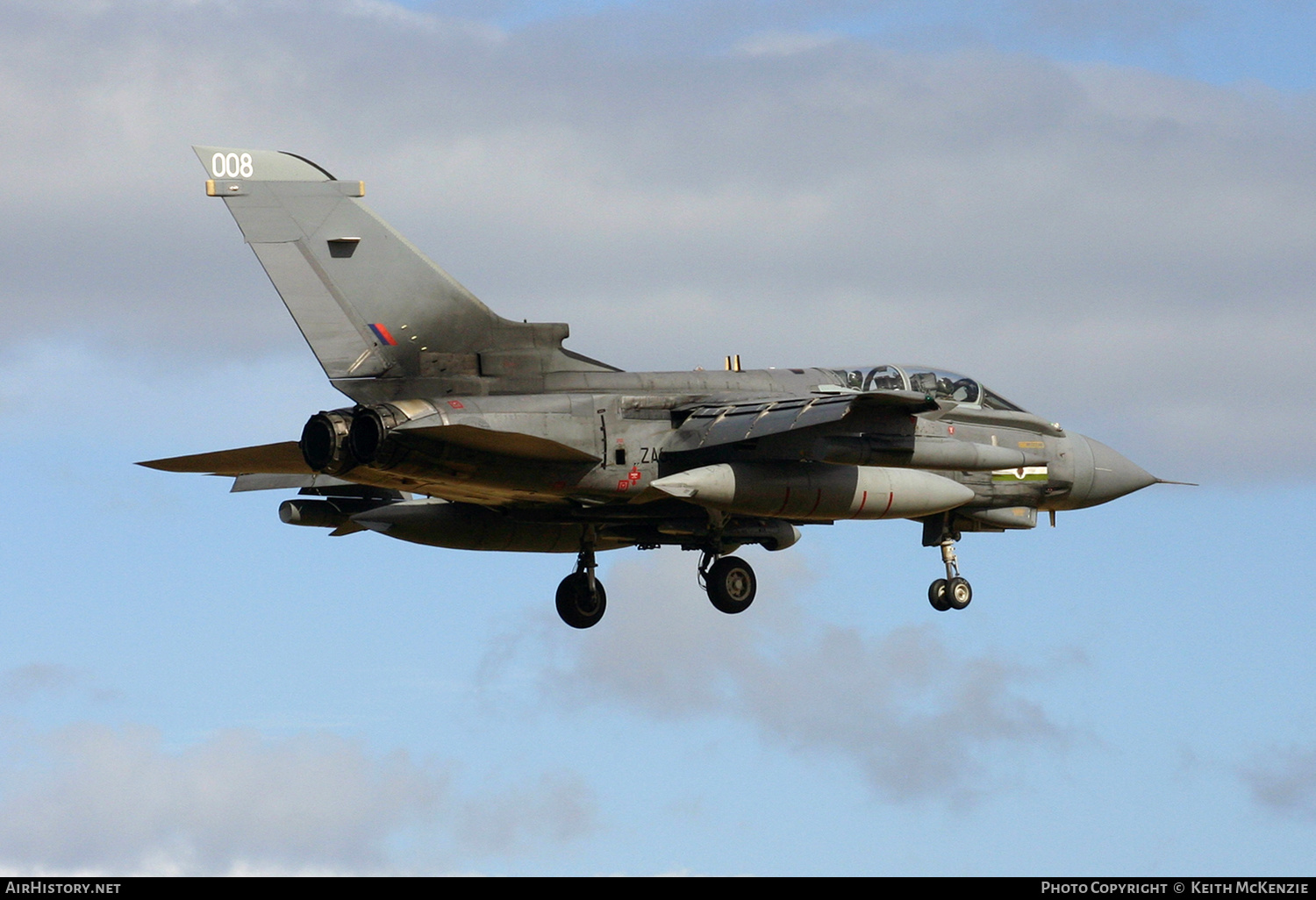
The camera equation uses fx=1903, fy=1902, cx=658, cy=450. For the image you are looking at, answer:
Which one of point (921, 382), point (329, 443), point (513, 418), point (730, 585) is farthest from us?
point (730, 585)

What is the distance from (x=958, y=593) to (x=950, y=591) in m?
0.13

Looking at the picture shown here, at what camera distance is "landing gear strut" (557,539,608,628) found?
2948 centimetres

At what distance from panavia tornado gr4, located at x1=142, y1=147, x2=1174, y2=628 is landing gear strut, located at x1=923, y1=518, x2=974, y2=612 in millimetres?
2206

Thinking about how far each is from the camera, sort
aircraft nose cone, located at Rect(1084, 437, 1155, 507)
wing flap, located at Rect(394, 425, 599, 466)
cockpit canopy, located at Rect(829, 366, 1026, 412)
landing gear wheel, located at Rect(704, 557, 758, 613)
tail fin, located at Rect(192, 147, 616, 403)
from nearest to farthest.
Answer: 1. wing flap, located at Rect(394, 425, 599, 466)
2. tail fin, located at Rect(192, 147, 616, 403)
3. cockpit canopy, located at Rect(829, 366, 1026, 412)
4. landing gear wheel, located at Rect(704, 557, 758, 613)
5. aircraft nose cone, located at Rect(1084, 437, 1155, 507)

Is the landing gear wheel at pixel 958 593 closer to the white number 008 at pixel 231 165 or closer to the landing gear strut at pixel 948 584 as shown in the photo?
the landing gear strut at pixel 948 584

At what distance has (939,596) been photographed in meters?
29.6

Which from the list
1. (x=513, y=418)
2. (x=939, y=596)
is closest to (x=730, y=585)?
(x=939, y=596)

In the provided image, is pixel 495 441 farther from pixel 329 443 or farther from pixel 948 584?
pixel 948 584

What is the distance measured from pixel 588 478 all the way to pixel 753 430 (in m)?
2.32

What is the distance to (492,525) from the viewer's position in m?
29.1

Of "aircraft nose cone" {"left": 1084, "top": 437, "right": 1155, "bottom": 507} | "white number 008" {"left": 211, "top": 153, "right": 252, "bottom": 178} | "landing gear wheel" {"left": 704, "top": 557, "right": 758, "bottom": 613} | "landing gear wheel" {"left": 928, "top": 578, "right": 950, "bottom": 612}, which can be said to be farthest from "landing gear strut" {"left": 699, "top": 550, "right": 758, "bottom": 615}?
"white number 008" {"left": 211, "top": 153, "right": 252, "bottom": 178}

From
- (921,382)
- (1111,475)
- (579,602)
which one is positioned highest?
(921,382)

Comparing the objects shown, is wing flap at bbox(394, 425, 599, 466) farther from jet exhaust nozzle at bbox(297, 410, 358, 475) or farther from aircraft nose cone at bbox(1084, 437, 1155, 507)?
aircraft nose cone at bbox(1084, 437, 1155, 507)
